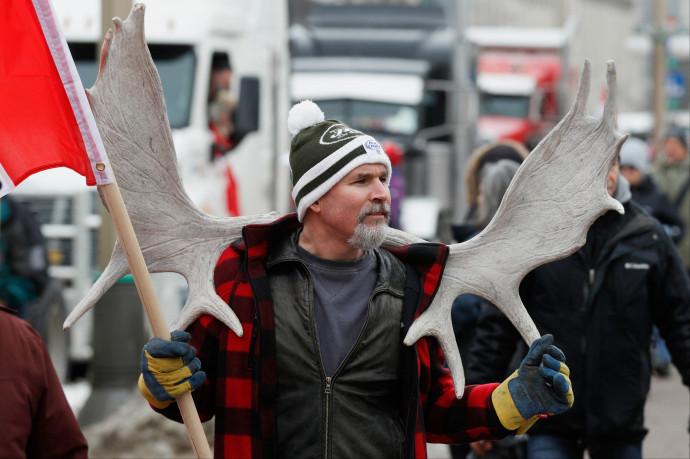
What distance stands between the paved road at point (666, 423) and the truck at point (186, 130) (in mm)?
3414

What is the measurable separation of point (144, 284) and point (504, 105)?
25.7 m

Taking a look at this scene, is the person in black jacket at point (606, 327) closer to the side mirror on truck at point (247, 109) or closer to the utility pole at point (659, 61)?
the side mirror on truck at point (247, 109)

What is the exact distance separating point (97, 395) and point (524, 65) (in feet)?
68.9

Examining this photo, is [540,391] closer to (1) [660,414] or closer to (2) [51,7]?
(2) [51,7]

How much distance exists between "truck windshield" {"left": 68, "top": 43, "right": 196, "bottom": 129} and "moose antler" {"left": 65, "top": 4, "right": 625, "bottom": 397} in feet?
23.4

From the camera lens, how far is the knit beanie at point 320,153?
3678mm

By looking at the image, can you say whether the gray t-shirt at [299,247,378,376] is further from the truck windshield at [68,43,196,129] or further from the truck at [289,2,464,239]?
the truck at [289,2,464,239]

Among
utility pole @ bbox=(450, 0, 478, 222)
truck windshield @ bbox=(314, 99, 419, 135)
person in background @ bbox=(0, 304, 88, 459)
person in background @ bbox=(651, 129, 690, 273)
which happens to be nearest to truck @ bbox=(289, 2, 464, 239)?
truck windshield @ bbox=(314, 99, 419, 135)

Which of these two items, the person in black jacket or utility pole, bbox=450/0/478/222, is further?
utility pole, bbox=450/0/478/222

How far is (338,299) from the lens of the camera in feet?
12.0

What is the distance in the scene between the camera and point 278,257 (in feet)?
12.2

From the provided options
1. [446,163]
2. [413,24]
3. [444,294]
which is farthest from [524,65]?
[444,294]

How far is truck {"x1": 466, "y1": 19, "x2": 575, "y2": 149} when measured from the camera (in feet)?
92.6

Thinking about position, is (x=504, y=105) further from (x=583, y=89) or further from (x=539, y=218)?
(x=583, y=89)
